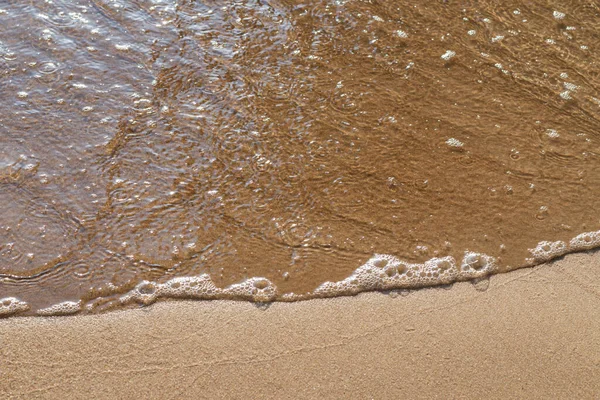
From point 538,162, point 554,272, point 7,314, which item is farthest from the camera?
point 538,162

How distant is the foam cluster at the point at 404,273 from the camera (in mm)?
2682

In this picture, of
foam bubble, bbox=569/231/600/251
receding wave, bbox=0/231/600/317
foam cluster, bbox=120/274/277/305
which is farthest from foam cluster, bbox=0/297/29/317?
foam bubble, bbox=569/231/600/251

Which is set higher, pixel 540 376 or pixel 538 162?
pixel 538 162

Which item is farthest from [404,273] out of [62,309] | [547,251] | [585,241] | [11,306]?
[11,306]

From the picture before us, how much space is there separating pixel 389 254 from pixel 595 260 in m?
0.95

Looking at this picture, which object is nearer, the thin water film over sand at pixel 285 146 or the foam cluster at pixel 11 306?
the foam cluster at pixel 11 306

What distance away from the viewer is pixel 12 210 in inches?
115

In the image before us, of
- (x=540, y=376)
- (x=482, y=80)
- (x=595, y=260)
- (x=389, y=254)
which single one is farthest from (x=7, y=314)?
(x=482, y=80)

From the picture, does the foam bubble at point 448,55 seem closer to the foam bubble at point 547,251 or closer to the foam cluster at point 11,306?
the foam bubble at point 547,251

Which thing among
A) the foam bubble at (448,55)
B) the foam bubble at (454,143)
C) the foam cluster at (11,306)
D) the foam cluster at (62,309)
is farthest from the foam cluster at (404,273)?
the foam bubble at (448,55)

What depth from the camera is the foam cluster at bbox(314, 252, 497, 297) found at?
8.80 feet

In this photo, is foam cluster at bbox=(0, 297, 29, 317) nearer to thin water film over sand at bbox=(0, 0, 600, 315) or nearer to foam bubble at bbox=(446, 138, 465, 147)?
thin water film over sand at bbox=(0, 0, 600, 315)

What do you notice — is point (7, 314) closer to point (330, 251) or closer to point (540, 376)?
point (330, 251)

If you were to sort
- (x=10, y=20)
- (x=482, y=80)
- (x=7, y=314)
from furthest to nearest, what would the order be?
(x=10, y=20) < (x=482, y=80) < (x=7, y=314)
